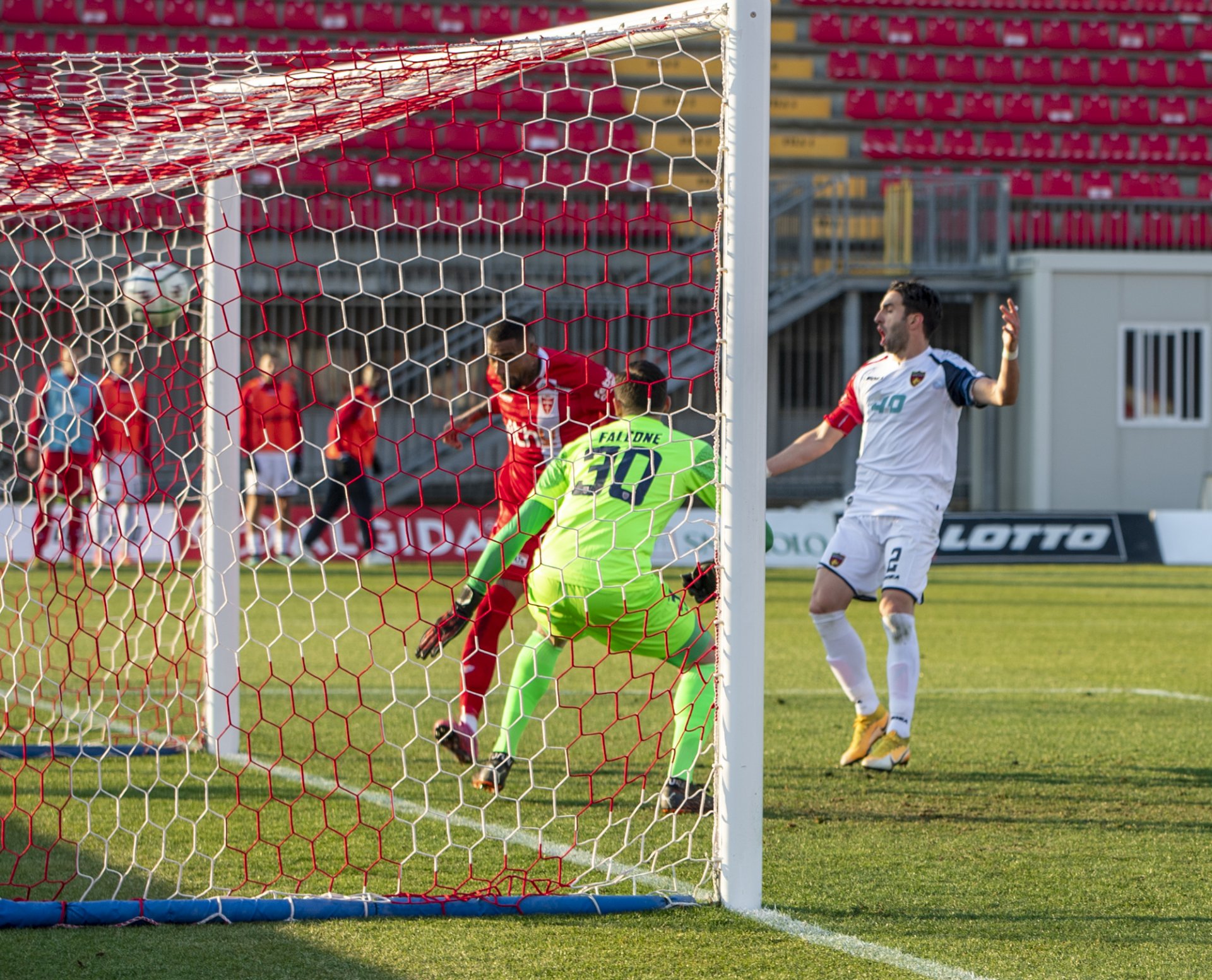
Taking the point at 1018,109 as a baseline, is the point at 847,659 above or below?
below

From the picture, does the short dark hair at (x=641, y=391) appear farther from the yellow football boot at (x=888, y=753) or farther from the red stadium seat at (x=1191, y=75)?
the red stadium seat at (x=1191, y=75)

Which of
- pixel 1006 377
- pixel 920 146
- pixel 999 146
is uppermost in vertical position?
pixel 999 146

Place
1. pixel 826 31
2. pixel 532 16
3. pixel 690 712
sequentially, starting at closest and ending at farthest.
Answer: pixel 690 712, pixel 532 16, pixel 826 31

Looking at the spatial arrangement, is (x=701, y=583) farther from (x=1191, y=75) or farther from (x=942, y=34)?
(x=1191, y=75)

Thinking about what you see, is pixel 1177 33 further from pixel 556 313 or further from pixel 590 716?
pixel 590 716

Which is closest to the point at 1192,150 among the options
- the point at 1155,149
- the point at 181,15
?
the point at 1155,149

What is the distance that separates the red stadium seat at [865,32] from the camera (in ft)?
78.9

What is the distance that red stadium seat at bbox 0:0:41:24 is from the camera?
70.2ft

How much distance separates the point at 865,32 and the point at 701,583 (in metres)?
21.3

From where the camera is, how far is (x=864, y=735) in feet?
18.6

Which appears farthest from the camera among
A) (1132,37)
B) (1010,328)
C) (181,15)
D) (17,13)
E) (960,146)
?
(1132,37)

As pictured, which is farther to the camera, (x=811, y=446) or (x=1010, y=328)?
(x=811, y=446)

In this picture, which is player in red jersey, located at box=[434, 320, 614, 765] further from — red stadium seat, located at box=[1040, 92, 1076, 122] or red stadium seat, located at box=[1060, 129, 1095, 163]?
red stadium seat, located at box=[1040, 92, 1076, 122]

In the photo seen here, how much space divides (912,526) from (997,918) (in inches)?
88.4
